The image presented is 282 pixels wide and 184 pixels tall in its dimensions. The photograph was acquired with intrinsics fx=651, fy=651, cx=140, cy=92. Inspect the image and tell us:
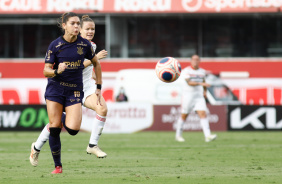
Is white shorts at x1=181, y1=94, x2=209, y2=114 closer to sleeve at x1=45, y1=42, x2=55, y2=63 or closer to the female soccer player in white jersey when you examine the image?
the female soccer player in white jersey

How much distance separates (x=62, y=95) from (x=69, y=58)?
1.74ft

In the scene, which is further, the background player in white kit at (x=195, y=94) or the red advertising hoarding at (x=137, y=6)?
the red advertising hoarding at (x=137, y=6)

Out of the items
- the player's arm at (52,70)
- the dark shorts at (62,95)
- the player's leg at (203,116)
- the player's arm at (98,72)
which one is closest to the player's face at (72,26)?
the player's arm at (52,70)

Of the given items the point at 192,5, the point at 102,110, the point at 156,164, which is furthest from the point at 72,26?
the point at 192,5

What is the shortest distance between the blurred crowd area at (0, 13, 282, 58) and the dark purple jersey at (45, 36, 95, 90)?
28.5 meters

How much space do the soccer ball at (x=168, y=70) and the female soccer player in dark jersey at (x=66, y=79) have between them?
14.4 feet

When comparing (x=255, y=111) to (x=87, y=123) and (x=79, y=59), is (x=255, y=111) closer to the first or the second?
(x=87, y=123)

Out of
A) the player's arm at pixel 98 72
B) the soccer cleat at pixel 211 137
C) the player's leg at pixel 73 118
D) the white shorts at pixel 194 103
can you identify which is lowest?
the soccer cleat at pixel 211 137

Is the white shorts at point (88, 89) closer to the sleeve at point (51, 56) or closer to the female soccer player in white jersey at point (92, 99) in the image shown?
the female soccer player in white jersey at point (92, 99)

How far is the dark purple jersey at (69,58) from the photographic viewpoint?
9016 millimetres

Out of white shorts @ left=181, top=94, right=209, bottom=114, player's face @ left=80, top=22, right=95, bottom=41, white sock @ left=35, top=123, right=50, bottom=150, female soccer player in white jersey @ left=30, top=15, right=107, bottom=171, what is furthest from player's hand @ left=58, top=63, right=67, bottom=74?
white shorts @ left=181, top=94, right=209, bottom=114

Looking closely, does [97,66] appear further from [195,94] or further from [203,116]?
[195,94]

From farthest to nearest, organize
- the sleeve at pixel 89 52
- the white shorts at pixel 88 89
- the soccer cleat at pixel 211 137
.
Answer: the soccer cleat at pixel 211 137
the white shorts at pixel 88 89
the sleeve at pixel 89 52

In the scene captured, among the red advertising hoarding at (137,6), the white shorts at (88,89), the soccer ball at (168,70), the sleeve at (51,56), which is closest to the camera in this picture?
the sleeve at (51,56)
